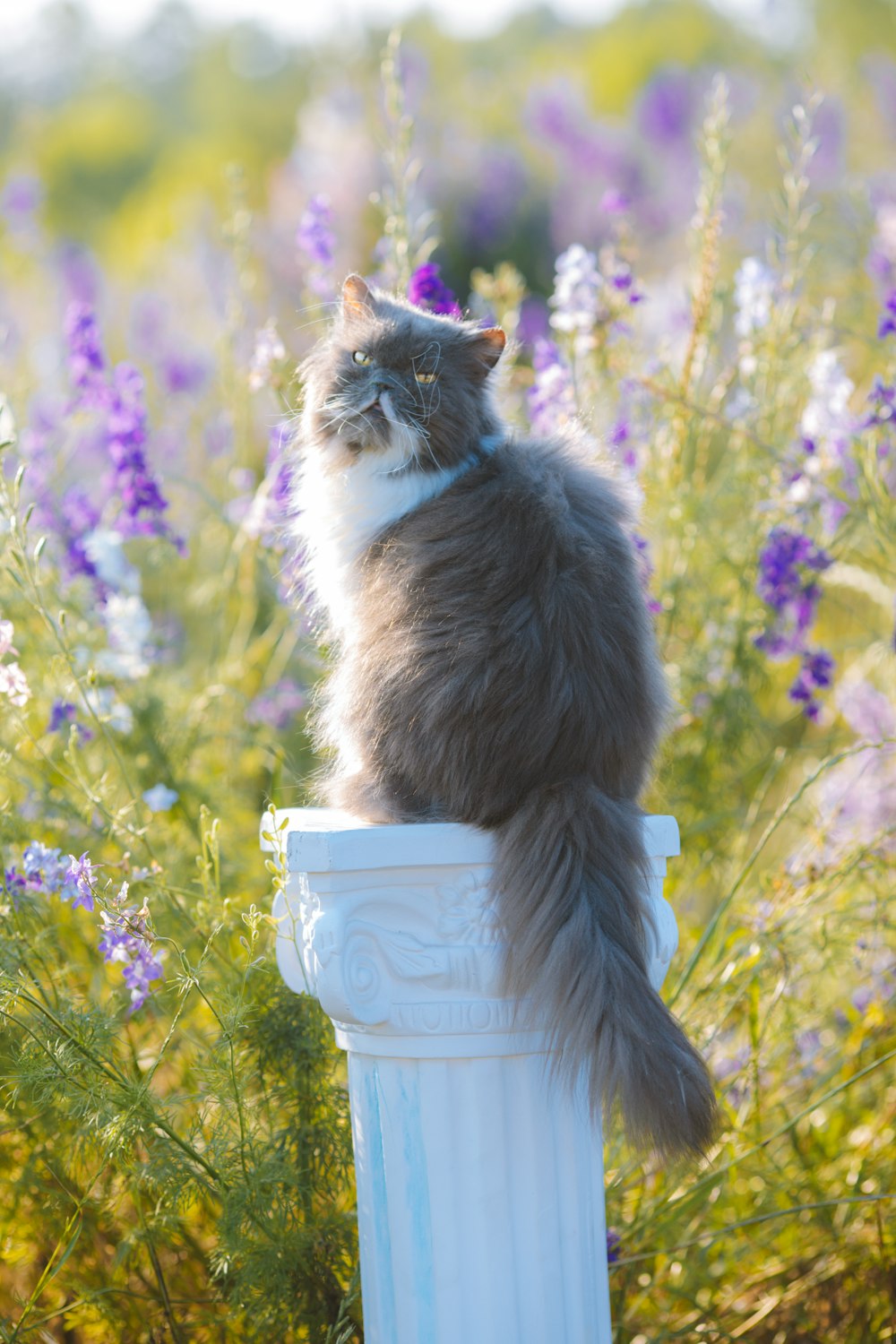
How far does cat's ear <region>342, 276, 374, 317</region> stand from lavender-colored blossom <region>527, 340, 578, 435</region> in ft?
1.68

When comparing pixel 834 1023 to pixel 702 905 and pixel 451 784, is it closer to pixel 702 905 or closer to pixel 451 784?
pixel 702 905

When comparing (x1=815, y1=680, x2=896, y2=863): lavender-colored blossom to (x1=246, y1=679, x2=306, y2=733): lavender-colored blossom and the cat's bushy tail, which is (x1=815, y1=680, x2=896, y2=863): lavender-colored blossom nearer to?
the cat's bushy tail

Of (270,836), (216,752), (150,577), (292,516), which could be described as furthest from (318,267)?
(150,577)

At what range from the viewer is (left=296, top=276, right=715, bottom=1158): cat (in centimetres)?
152

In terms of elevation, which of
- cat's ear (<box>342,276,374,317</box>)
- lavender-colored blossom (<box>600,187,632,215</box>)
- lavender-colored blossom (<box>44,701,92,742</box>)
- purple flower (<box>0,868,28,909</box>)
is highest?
lavender-colored blossom (<box>600,187,632,215</box>)

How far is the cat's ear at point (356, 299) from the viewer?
200 centimetres

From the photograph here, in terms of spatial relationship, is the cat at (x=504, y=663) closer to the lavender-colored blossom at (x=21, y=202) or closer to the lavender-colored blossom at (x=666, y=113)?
the lavender-colored blossom at (x=21, y=202)

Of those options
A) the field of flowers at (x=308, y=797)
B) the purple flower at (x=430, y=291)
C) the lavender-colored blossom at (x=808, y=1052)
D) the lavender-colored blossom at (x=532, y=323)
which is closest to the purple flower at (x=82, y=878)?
the field of flowers at (x=308, y=797)

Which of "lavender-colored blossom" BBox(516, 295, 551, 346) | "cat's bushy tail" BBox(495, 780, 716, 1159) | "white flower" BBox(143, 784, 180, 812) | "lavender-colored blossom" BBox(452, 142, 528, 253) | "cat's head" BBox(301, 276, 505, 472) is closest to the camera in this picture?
"cat's bushy tail" BBox(495, 780, 716, 1159)

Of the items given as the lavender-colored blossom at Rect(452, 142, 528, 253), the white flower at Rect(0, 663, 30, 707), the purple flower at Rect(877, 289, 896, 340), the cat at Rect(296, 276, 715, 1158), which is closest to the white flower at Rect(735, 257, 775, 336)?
the purple flower at Rect(877, 289, 896, 340)

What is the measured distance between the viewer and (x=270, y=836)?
1.64 m

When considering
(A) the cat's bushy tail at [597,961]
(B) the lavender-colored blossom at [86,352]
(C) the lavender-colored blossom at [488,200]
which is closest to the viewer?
(A) the cat's bushy tail at [597,961]

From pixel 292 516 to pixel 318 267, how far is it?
1.87ft

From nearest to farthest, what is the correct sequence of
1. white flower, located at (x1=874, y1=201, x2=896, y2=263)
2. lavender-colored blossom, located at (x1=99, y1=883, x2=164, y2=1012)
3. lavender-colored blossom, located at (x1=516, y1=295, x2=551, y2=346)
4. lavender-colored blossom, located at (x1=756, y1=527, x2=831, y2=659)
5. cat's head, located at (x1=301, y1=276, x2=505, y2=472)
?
lavender-colored blossom, located at (x1=99, y1=883, x2=164, y2=1012) < cat's head, located at (x1=301, y1=276, x2=505, y2=472) < lavender-colored blossom, located at (x1=756, y1=527, x2=831, y2=659) < white flower, located at (x1=874, y1=201, x2=896, y2=263) < lavender-colored blossom, located at (x1=516, y1=295, x2=551, y2=346)
